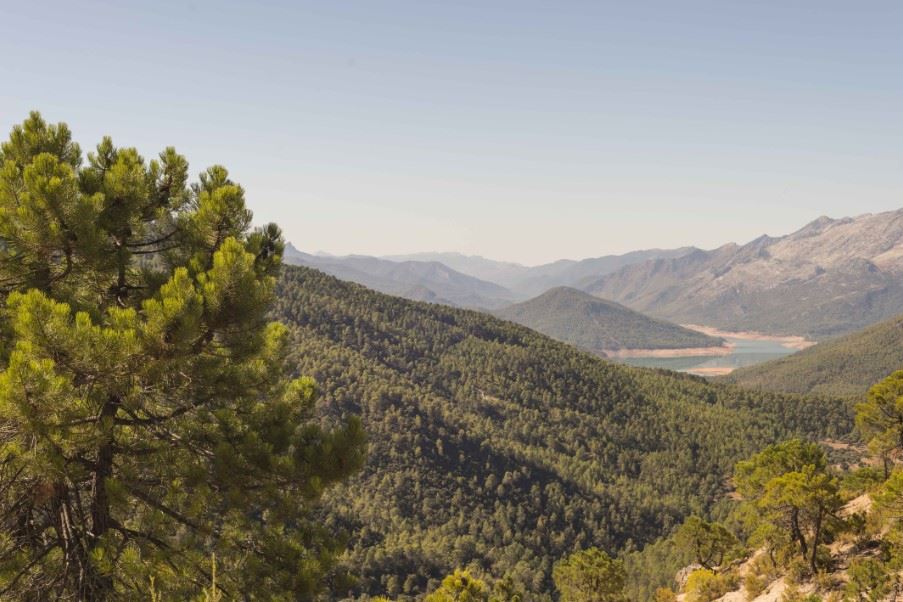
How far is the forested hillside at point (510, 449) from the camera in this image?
9775 centimetres

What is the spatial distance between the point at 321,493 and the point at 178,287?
525 centimetres

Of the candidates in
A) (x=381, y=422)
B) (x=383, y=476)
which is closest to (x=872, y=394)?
(x=383, y=476)

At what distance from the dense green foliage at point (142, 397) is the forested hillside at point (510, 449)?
2551 inches

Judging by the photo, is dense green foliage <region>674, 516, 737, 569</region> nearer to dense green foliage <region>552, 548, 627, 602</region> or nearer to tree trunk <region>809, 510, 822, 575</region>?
dense green foliage <region>552, 548, 627, 602</region>

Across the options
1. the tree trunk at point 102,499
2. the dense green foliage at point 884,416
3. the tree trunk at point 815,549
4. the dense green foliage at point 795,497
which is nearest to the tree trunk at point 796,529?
the dense green foliage at point 795,497

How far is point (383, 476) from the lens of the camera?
114m

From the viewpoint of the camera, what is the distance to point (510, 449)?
461 ft

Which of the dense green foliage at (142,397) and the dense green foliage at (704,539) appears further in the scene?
the dense green foliage at (704,539)

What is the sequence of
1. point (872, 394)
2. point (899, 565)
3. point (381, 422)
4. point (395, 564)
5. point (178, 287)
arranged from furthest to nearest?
point (381, 422) < point (395, 564) < point (872, 394) < point (899, 565) < point (178, 287)

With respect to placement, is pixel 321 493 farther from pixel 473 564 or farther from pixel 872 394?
pixel 473 564

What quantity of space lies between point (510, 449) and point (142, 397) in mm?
139089

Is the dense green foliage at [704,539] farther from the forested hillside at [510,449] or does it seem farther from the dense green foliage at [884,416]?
the forested hillside at [510,449]

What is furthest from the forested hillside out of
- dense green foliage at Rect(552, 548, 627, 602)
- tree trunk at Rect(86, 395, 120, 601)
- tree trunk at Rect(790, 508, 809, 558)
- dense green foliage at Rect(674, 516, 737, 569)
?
tree trunk at Rect(86, 395, 120, 601)

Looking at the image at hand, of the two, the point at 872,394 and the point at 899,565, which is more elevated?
the point at 872,394
